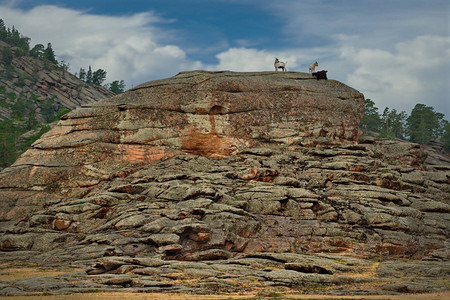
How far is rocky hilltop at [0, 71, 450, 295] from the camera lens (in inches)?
965

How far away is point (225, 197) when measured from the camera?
115 ft

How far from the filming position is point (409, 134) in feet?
404

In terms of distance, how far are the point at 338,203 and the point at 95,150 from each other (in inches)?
942

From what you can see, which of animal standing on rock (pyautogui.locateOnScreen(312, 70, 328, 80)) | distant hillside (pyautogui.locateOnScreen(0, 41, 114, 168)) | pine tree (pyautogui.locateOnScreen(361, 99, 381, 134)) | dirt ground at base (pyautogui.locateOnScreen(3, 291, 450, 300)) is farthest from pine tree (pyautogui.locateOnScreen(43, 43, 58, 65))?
dirt ground at base (pyautogui.locateOnScreen(3, 291, 450, 300))

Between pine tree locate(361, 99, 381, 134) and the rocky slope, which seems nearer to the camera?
pine tree locate(361, 99, 381, 134)

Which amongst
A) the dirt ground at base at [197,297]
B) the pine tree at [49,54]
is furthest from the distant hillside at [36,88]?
the dirt ground at base at [197,297]

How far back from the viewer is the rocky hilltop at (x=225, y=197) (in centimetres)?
2452

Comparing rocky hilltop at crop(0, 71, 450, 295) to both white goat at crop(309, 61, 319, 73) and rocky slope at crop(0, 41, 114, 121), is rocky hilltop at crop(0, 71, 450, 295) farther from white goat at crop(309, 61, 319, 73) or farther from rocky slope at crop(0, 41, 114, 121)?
rocky slope at crop(0, 41, 114, 121)

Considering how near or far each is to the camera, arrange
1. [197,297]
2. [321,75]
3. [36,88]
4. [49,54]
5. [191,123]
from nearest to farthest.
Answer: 1. [197,297]
2. [191,123]
3. [321,75]
4. [36,88]
5. [49,54]

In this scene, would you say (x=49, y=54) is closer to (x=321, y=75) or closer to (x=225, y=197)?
(x=321, y=75)

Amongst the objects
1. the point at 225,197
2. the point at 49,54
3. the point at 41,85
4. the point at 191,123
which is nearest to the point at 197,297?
the point at 225,197

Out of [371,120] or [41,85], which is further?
[41,85]

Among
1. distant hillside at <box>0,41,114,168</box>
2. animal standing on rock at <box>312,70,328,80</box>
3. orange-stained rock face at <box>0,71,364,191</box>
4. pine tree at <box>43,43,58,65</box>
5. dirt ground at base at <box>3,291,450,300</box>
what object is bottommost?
dirt ground at base at <box>3,291,450,300</box>

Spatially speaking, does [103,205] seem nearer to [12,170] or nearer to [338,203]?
[12,170]
